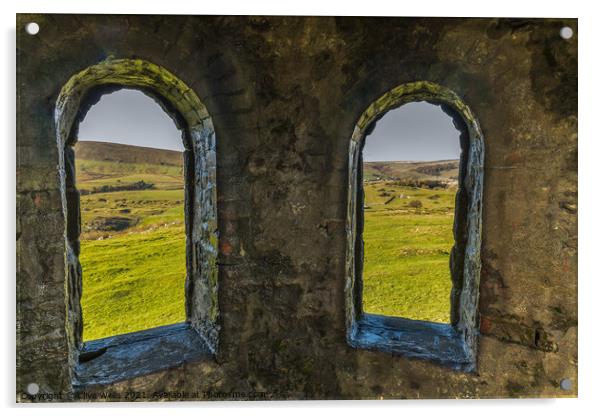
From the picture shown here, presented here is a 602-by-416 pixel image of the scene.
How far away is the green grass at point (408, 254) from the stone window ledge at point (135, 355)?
1.64m

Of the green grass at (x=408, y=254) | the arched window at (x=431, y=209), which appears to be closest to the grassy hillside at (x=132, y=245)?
the arched window at (x=431, y=209)

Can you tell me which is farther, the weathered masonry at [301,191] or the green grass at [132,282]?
the green grass at [132,282]

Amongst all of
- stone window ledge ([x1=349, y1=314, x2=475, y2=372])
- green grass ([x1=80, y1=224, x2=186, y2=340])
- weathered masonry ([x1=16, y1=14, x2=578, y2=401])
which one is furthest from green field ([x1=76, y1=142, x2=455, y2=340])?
weathered masonry ([x1=16, y1=14, x2=578, y2=401])

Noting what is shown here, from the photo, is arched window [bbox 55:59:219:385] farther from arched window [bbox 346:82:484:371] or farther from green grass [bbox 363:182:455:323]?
green grass [bbox 363:182:455:323]

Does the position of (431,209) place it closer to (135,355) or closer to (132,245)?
(135,355)

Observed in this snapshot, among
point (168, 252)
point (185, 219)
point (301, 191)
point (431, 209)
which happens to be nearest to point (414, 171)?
point (431, 209)

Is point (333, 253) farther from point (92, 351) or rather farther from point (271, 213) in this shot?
point (92, 351)

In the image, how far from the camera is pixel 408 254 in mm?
3902

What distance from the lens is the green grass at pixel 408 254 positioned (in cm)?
323

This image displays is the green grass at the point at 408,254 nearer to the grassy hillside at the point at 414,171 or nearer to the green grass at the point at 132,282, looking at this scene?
the grassy hillside at the point at 414,171

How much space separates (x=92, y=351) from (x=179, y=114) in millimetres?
1600

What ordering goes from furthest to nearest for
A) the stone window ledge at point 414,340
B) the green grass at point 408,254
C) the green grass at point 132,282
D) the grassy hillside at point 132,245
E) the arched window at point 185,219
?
1. the green grass at point 408,254
2. the green grass at point 132,282
3. the grassy hillside at point 132,245
4. the stone window ledge at point 414,340
5. the arched window at point 185,219

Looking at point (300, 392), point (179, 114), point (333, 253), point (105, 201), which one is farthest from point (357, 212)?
point (105, 201)

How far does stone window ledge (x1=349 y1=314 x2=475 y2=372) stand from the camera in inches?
84.8
